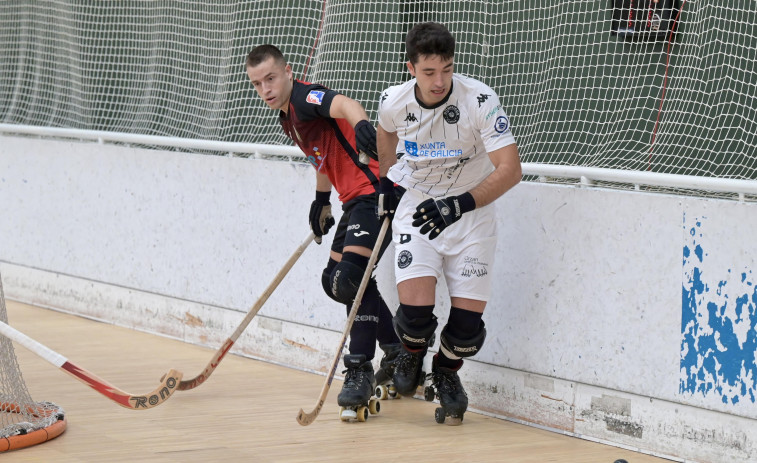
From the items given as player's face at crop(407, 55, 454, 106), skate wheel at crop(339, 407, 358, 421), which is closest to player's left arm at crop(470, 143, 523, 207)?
player's face at crop(407, 55, 454, 106)

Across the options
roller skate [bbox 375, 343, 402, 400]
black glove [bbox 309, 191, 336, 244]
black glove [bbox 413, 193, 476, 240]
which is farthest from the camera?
black glove [bbox 309, 191, 336, 244]

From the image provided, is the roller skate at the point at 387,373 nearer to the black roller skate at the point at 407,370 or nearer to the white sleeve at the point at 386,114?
the black roller skate at the point at 407,370

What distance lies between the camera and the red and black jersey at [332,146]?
4613mm

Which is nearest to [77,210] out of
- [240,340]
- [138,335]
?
[138,335]

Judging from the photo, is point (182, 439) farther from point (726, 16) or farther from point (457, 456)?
point (726, 16)

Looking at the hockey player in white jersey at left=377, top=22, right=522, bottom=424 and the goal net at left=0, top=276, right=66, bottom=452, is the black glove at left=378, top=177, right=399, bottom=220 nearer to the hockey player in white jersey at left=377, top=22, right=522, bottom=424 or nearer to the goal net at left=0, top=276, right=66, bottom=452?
the hockey player in white jersey at left=377, top=22, right=522, bottom=424

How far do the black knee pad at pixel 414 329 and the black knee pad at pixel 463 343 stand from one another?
7cm

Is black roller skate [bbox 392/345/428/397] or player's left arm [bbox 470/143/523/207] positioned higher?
player's left arm [bbox 470/143/523/207]

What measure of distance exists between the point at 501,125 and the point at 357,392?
1242 mm

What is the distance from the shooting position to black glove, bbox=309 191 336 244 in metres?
4.92

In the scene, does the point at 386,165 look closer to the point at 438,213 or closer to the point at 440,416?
the point at 438,213

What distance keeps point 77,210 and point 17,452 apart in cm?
337

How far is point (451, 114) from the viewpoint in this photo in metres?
4.17

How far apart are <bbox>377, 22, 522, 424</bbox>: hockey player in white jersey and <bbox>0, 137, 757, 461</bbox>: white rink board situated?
283 mm
